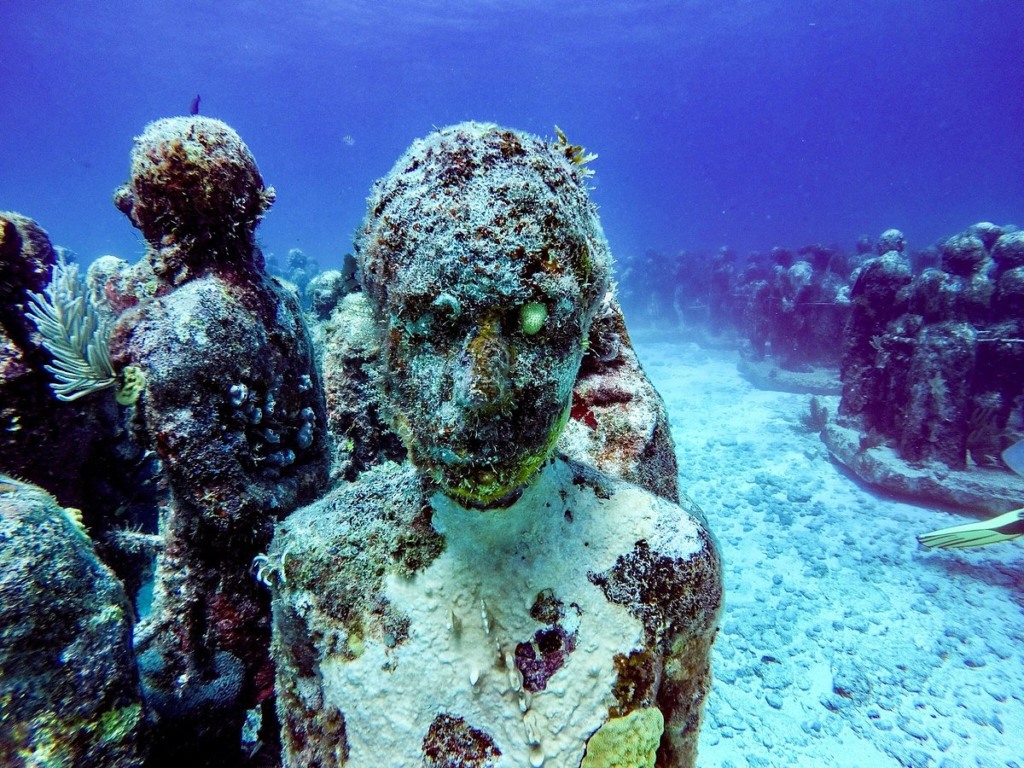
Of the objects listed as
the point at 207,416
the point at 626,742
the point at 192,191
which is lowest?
the point at 626,742

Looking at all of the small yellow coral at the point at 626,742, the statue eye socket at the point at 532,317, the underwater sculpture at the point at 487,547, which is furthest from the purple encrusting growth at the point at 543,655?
the statue eye socket at the point at 532,317

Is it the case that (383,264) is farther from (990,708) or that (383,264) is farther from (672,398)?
(672,398)

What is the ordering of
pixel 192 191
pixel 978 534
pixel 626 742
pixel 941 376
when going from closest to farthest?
pixel 626 742
pixel 192 191
pixel 978 534
pixel 941 376

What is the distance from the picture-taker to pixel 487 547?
2061mm

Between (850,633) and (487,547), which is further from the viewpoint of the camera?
(850,633)

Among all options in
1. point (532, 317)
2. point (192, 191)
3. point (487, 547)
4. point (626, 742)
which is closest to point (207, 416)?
point (192, 191)

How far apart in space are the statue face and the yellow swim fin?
30.8ft

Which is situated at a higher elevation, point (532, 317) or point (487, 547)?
point (532, 317)

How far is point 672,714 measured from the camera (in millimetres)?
2059

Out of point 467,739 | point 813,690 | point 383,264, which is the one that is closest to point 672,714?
→ point 467,739

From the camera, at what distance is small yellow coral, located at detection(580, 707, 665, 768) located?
1815mm

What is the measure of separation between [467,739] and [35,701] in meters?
1.47

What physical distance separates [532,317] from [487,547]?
106 centimetres

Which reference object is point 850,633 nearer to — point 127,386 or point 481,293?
point 481,293
